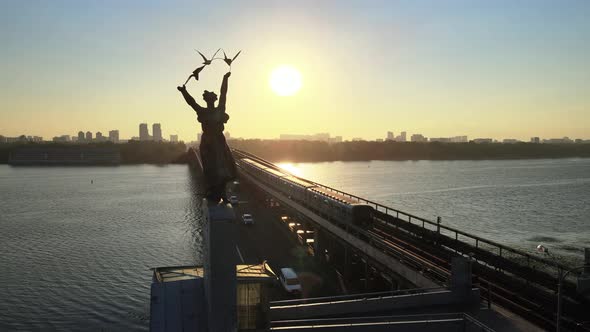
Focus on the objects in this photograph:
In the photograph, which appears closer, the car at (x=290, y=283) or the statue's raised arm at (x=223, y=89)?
the statue's raised arm at (x=223, y=89)

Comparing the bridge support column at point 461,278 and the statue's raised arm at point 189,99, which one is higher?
the statue's raised arm at point 189,99

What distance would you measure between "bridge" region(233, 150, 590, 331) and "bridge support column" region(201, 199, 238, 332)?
4.35 meters

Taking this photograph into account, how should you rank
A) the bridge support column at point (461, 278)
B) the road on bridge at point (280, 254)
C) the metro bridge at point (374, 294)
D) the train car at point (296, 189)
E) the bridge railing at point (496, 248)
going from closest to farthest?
the metro bridge at point (374, 294) < the bridge support column at point (461, 278) < the bridge railing at point (496, 248) < the road on bridge at point (280, 254) < the train car at point (296, 189)

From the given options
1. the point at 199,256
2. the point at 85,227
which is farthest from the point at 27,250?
the point at 199,256

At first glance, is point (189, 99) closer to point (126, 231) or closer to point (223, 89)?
point (223, 89)

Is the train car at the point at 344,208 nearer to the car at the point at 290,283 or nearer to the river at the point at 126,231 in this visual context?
the car at the point at 290,283

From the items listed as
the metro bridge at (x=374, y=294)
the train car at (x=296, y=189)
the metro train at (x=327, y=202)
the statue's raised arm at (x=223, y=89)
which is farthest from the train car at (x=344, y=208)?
the statue's raised arm at (x=223, y=89)

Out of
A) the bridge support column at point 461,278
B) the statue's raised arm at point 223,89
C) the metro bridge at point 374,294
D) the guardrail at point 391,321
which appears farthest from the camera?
the bridge support column at point 461,278

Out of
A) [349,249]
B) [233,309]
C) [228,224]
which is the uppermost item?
[228,224]

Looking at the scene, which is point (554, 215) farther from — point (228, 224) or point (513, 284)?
point (228, 224)

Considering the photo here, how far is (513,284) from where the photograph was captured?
21.9m

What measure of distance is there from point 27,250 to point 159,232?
14452mm

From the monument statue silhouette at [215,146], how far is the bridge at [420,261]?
5526 mm

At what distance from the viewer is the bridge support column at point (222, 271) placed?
11.5 m
